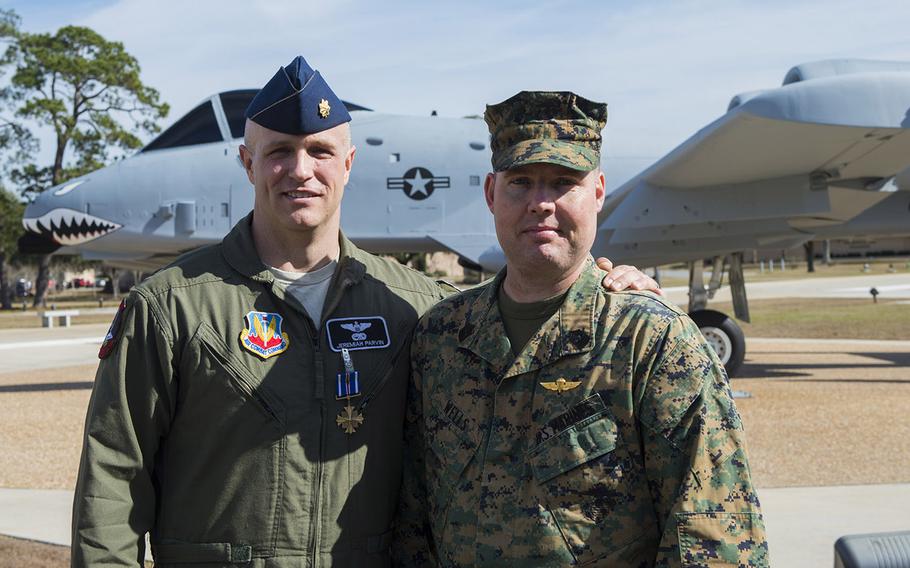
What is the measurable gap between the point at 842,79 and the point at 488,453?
7380 millimetres

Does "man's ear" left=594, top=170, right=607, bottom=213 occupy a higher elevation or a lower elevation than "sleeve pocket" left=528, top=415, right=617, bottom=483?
higher

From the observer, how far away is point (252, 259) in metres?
2.62

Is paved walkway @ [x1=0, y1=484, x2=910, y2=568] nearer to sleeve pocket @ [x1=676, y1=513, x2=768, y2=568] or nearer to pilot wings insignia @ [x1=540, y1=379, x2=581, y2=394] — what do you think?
sleeve pocket @ [x1=676, y1=513, x2=768, y2=568]

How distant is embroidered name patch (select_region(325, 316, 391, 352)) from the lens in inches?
101

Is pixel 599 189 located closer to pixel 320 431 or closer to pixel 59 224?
pixel 320 431

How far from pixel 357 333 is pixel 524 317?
0.50m

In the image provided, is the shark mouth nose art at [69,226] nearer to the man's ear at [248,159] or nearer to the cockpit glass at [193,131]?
the cockpit glass at [193,131]

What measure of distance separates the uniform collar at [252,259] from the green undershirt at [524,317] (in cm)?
50

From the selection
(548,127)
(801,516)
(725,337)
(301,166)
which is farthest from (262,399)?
(725,337)

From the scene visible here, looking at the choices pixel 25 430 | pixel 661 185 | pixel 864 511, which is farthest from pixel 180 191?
pixel 864 511

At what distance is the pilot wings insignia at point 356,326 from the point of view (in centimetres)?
259

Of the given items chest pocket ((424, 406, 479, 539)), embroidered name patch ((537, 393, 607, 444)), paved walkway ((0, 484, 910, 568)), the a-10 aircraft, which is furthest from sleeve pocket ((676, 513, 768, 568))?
the a-10 aircraft

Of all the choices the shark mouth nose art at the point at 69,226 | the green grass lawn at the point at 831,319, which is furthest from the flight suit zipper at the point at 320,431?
the green grass lawn at the point at 831,319

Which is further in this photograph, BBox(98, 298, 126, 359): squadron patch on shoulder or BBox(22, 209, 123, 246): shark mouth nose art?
BBox(22, 209, 123, 246): shark mouth nose art
